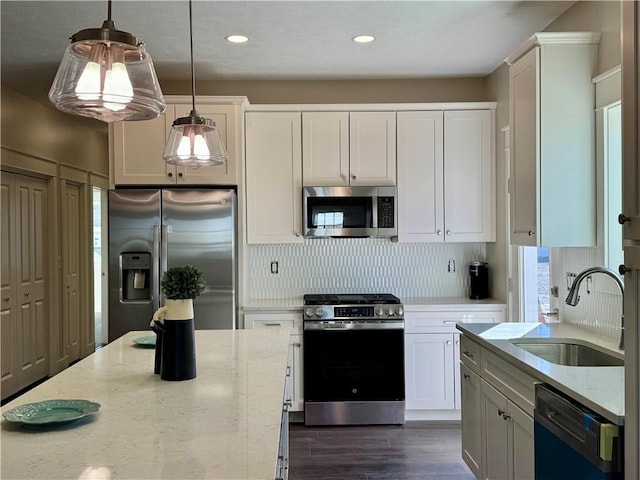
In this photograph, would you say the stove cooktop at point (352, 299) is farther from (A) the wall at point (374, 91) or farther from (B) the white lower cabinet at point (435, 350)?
(A) the wall at point (374, 91)

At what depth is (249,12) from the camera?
3.27 m

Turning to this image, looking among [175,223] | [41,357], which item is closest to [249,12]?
[175,223]

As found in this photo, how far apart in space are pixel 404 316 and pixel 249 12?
239 cm

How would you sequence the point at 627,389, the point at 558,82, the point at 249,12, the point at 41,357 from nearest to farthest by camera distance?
the point at 627,389 → the point at 558,82 → the point at 249,12 → the point at 41,357

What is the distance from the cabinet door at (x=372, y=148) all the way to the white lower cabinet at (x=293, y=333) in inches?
46.6

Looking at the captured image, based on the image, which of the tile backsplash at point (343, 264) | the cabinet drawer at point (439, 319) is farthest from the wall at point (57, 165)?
the cabinet drawer at point (439, 319)

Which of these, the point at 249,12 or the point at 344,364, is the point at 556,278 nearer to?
the point at 344,364

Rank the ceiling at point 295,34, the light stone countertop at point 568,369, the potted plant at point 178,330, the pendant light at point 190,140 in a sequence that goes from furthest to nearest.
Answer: the ceiling at point 295,34 < the pendant light at point 190,140 < the potted plant at point 178,330 < the light stone countertop at point 568,369

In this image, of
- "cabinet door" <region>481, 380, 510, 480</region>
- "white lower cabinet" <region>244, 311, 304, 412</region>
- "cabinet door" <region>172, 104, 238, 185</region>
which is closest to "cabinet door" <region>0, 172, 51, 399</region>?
"cabinet door" <region>172, 104, 238, 185</region>

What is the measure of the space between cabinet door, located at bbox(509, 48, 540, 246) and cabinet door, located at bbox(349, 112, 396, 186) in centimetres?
132

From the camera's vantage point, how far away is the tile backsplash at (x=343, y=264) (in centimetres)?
479

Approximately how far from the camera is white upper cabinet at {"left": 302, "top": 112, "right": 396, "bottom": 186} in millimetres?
4461

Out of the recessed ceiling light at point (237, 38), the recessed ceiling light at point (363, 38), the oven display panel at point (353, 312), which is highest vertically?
the recessed ceiling light at point (237, 38)

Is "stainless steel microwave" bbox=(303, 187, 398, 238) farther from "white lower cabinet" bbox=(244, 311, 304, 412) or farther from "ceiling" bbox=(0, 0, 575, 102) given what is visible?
"ceiling" bbox=(0, 0, 575, 102)
